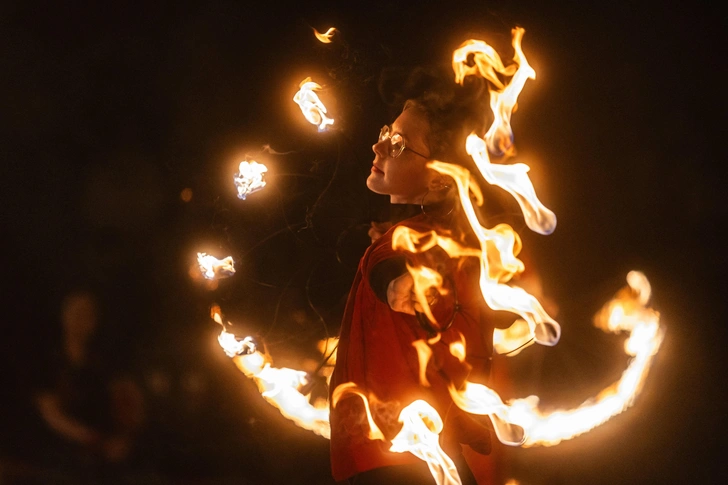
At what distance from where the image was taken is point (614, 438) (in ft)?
9.40

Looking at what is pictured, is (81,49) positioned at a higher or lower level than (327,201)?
higher

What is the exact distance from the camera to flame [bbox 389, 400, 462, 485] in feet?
6.44

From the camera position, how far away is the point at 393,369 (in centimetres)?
206

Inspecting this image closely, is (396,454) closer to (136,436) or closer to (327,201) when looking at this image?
(327,201)

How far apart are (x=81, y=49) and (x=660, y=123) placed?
254cm

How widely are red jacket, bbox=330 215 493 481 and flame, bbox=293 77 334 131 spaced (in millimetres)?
671

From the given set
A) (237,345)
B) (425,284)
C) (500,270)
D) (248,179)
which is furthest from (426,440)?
(248,179)

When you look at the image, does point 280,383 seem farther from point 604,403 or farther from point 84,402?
point 604,403

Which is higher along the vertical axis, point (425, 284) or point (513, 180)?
point (513, 180)

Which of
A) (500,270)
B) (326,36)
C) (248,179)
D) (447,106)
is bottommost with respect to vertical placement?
(500,270)

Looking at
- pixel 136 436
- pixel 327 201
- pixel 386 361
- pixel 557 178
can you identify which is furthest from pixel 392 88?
pixel 136 436

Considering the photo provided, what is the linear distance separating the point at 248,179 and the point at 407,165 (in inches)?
27.3

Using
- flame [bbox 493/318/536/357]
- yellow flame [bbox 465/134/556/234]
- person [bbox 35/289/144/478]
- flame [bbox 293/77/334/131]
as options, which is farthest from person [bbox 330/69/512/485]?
person [bbox 35/289/144/478]

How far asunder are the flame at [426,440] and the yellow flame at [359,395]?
0.06 meters
